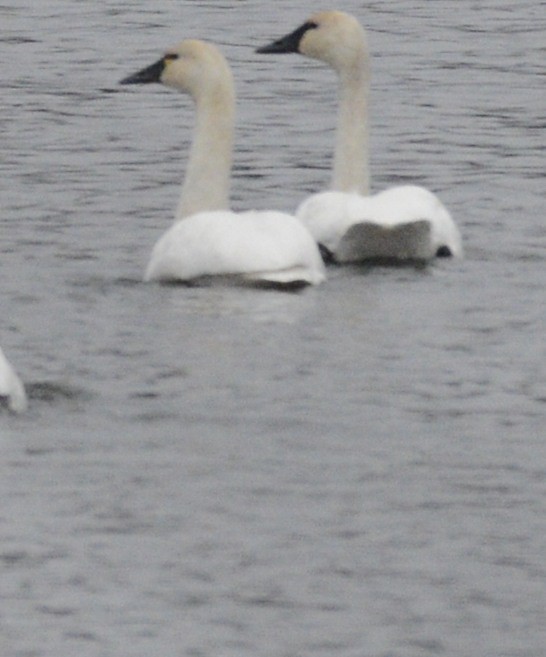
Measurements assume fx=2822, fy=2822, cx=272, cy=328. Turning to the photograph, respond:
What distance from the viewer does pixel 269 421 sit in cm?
1209

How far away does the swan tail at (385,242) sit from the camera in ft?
51.8

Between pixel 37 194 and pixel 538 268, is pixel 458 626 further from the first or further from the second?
pixel 37 194

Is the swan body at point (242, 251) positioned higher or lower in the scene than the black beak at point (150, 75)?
lower

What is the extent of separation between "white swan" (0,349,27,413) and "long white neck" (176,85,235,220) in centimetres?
431

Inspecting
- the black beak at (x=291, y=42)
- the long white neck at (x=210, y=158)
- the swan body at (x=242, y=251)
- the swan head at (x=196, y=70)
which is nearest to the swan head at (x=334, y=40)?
the black beak at (x=291, y=42)

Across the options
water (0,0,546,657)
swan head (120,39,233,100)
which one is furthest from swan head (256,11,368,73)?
swan head (120,39,233,100)

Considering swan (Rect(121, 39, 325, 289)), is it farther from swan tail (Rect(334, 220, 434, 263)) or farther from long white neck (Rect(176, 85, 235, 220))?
swan tail (Rect(334, 220, 434, 263))

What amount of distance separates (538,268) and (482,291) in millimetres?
679

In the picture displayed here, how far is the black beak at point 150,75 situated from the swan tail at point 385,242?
6.37ft

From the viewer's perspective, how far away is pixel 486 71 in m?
24.8

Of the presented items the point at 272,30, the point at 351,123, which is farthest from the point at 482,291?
the point at 272,30

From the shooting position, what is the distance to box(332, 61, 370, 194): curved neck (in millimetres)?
17234

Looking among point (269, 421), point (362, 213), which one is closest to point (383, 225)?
point (362, 213)

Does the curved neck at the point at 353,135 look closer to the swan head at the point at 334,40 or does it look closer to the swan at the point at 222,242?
the swan head at the point at 334,40
